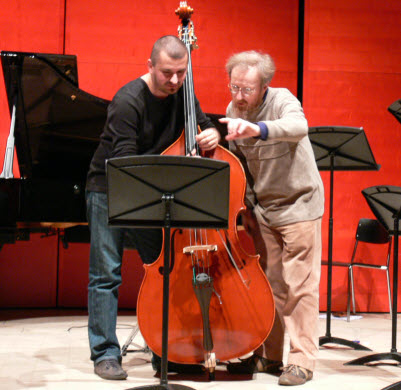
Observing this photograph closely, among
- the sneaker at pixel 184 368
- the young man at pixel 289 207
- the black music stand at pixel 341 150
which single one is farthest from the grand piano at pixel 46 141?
the sneaker at pixel 184 368

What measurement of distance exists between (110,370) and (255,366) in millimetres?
717

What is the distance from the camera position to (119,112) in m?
2.71

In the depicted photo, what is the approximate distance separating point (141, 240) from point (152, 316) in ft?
1.37

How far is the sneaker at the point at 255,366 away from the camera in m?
3.01

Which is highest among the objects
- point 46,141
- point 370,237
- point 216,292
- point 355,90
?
point 355,90

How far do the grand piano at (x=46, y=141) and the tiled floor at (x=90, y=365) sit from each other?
2.30 ft

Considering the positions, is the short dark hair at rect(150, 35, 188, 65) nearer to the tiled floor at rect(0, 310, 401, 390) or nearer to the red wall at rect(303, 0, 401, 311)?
the tiled floor at rect(0, 310, 401, 390)

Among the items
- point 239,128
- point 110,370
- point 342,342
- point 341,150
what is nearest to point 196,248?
point 239,128

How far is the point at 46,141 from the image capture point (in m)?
4.23

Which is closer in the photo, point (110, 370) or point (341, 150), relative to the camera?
point (110, 370)

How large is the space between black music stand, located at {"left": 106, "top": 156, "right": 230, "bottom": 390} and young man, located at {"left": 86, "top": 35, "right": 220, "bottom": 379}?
14.4 inches

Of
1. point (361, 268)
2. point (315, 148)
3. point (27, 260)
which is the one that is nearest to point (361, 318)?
point (361, 268)

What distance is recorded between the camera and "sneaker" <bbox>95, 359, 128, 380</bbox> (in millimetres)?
2848

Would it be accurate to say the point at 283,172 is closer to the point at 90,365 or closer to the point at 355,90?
the point at 90,365
